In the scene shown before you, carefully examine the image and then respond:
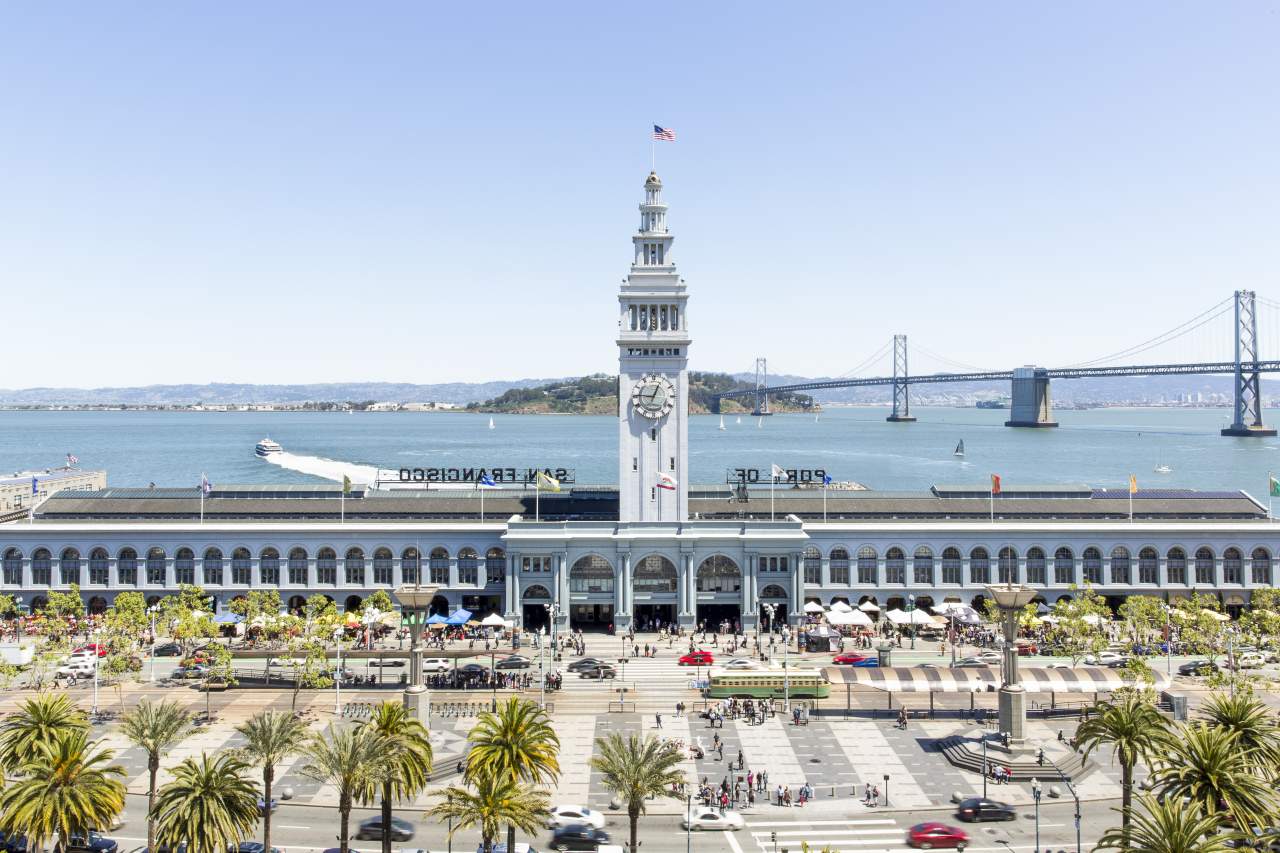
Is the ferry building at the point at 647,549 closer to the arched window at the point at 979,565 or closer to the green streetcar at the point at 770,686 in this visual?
the arched window at the point at 979,565

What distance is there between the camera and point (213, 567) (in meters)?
95.1

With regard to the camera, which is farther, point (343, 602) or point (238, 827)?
point (343, 602)

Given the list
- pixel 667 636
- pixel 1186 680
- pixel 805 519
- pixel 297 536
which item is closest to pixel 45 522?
pixel 297 536

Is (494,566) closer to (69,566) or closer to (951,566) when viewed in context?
(69,566)

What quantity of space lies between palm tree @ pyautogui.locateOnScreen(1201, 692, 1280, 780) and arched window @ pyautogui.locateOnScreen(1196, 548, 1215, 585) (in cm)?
5454

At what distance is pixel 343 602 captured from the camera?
94812 millimetres

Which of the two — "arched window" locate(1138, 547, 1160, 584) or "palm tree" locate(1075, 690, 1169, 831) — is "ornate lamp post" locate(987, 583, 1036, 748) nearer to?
"palm tree" locate(1075, 690, 1169, 831)

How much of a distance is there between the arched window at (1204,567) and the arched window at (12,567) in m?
103

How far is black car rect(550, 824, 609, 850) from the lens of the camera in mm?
48344

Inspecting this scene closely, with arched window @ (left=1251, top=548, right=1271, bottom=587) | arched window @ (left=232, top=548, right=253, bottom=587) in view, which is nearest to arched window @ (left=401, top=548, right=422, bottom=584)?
arched window @ (left=232, top=548, right=253, bottom=587)

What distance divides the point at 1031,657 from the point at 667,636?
27809 mm

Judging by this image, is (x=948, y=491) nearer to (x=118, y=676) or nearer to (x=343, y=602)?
(x=343, y=602)

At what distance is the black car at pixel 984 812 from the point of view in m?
51.2

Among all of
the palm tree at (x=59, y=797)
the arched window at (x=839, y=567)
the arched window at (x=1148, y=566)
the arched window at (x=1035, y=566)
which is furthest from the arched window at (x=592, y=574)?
the palm tree at (x=59, y=797)
